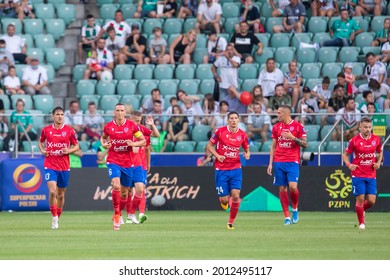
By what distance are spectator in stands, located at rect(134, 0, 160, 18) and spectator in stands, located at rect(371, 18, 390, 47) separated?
7.13 metres

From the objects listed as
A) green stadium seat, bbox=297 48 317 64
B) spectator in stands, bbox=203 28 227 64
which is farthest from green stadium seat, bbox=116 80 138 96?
green stadium seat, bbox=297 48 317 64

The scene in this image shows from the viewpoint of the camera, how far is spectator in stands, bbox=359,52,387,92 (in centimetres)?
3164

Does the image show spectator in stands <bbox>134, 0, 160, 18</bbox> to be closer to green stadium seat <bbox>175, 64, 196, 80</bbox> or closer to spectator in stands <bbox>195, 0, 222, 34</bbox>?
spectator in stands <bbox>195, 0, 222, 34</bbox>

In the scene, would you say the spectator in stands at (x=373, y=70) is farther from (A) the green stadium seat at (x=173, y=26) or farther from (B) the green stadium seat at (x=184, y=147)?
(A) the green stadium seat at (x=173, y=26)

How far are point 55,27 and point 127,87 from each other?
4041 millimetres

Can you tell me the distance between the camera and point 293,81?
105 ft

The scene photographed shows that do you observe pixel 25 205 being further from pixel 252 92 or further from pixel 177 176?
pixel 252 92

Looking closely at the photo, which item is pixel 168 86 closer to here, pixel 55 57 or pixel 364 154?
pixel 55 57

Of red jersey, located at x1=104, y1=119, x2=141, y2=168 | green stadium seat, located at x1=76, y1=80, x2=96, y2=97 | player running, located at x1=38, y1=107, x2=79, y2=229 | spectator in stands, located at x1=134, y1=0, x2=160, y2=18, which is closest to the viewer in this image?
red jersey, located at x1=104, y1=119, x2=141, y2=168

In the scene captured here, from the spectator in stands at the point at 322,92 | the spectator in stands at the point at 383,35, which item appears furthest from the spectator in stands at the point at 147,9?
the spectator in stands at the point at 383,35

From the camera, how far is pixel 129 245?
61.7ft

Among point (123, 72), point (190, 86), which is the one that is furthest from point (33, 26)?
point (190, 86)

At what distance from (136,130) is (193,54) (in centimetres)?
1198

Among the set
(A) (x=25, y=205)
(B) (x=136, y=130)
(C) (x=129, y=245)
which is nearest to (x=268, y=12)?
(A) (x=25, y=205)
